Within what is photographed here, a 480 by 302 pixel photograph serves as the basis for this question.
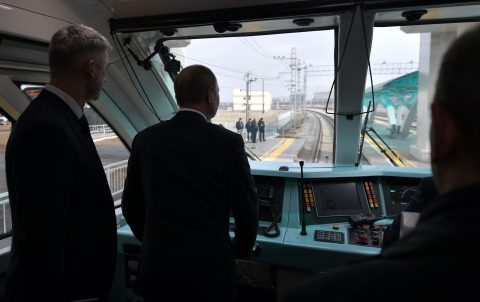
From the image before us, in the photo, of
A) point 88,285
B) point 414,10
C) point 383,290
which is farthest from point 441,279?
point 414,10

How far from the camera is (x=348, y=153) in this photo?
2.59m

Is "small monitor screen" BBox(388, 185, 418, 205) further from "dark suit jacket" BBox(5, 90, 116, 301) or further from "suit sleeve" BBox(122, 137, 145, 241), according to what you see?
"dark suit jacket" BBox(5, 90, 116, 301)

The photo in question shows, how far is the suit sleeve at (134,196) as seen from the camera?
1.54 metres

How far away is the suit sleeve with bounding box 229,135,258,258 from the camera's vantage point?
1.34m

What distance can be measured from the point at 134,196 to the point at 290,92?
1.45 m

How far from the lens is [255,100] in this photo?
2656 millimetres

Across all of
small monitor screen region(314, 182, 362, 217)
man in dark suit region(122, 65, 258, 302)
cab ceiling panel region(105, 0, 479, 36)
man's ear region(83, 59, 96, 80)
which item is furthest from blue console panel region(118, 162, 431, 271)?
man's ear region(83, 59, 96, 80)

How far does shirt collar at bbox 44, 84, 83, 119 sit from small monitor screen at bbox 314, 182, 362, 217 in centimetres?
153

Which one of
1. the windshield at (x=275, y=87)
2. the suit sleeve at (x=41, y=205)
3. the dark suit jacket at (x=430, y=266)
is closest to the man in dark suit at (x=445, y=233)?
the dark suit jacket at (x=430, y=266)

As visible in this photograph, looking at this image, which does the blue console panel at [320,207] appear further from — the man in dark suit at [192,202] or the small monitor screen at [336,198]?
the man in dark suit at [192,202]

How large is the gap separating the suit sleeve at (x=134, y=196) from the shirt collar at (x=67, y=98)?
33 cm

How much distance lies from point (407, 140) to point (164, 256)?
1915 mm

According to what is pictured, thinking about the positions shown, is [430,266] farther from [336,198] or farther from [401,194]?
[401,194]

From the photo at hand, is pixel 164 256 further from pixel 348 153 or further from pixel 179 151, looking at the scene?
pixel 348 153
